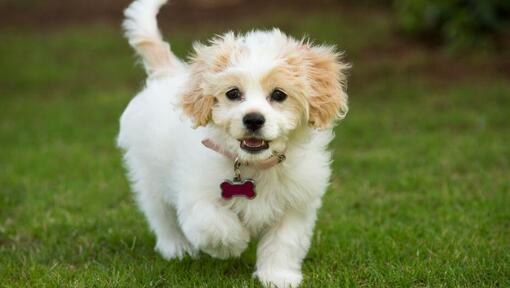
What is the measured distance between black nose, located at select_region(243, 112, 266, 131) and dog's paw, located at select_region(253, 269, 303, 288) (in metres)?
0.98

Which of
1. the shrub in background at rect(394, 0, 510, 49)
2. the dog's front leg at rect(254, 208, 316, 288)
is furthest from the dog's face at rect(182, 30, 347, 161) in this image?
the shrub in background at rect(394, 0, 510, 49)

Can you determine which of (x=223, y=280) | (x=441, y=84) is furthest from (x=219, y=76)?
(x=441, y=84)

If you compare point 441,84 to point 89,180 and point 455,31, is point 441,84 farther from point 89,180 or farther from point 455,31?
point 89,180

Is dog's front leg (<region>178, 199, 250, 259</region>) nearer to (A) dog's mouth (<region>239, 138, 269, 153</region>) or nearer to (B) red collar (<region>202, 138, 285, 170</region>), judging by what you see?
(B) red collar (<region>202, 138, 285, 170</region>)

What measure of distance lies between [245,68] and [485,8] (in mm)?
9772

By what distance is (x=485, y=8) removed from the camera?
13375mm

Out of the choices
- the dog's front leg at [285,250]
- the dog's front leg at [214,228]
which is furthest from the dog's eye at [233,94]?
the dog's front leg at [285,250]

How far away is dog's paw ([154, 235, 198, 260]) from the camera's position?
18.8 feet

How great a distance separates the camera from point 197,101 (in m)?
4.74

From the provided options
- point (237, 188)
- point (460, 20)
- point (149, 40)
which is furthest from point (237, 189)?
point (460, 20)

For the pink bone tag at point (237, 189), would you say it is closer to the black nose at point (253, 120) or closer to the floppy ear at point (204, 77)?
the floppy ear at point (204, 77)

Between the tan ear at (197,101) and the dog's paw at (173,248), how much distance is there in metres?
1.30

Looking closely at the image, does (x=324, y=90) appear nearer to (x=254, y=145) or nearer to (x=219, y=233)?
(x=254, y=145)

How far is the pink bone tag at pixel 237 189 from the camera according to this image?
4.83 meters
